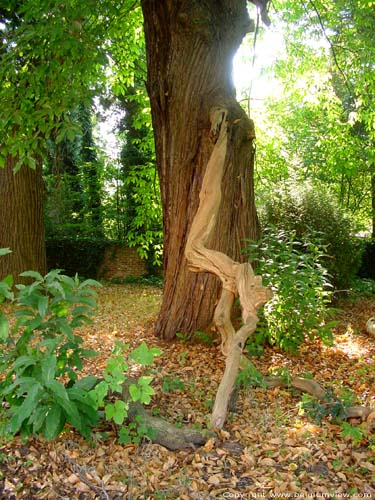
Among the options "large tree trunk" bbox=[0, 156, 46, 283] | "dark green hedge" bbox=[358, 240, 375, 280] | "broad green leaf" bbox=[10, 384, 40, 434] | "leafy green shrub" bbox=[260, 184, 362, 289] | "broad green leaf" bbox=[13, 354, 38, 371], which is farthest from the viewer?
"dark green hedge" bbox=[358, 240, 375, 280]

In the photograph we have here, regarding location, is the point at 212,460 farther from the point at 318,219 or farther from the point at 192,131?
the point at 318,219

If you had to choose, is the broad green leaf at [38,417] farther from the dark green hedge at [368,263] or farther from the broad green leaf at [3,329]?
the dark green hedge at [368,263]

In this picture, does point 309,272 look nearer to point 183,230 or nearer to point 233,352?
point 183,230

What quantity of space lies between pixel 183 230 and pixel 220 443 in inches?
106

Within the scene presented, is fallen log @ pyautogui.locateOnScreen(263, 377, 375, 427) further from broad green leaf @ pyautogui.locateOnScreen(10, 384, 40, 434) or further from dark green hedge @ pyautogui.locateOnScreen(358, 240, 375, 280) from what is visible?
dark green hedge @ pyautogui.locateOnScreen(358, 240, 375, 280)

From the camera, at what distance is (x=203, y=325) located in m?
5.11

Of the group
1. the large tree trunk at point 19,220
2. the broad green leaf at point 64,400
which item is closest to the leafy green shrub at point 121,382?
the broad green leaf at point 64,400

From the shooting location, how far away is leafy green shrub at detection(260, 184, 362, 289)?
305 inches

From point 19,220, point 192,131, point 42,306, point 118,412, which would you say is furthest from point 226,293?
point 19,220

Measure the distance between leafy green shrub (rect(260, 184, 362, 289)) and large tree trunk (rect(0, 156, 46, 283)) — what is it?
14.4 ft

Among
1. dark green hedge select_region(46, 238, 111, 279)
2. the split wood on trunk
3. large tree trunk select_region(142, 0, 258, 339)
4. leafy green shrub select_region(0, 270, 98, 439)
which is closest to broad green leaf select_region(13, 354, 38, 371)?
leafy green shrub select_region(0, 270, 98, 439)

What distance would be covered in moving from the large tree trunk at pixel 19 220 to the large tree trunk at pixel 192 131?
4.14 m

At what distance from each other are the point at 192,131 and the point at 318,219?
12.0 feet

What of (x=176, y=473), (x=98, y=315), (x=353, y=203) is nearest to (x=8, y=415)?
(x=176, y=473)
